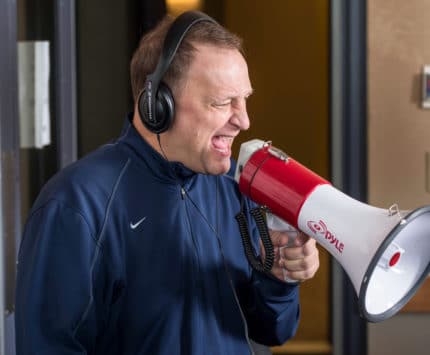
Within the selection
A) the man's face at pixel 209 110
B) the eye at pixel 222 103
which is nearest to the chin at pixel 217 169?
the man's face at pixel 209 110

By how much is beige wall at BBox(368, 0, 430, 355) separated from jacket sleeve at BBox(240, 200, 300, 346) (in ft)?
4.47

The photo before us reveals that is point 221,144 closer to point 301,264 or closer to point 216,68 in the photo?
point 216,68

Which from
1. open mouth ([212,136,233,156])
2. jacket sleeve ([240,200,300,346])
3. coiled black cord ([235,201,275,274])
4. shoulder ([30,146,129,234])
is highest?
open mouth ([212,136,233,156])

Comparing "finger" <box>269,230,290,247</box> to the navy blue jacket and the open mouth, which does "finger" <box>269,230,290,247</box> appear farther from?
the open mouth

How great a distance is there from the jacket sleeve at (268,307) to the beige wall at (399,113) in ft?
4.47

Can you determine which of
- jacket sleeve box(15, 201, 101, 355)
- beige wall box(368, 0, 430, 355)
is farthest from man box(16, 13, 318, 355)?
beige wall box(368, 0, 430, 355)

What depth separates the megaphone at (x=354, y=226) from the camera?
1018 mm

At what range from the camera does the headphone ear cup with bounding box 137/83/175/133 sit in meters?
1.18

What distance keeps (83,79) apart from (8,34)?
4.16ft

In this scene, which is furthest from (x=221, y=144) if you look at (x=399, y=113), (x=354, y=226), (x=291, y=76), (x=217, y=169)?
(x=291, y=76)

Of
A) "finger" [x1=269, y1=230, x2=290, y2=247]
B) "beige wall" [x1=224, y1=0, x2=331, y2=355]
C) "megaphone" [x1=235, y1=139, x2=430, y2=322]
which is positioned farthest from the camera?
"beige wall" [x1=224, y1=0, x2=331, y2=355]

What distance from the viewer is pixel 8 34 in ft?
4.42

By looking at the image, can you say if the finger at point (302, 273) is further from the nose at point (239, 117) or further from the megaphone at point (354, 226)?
the nose at point (239, 117)

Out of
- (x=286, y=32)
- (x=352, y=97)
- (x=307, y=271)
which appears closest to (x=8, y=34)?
(x=307, y=271)
